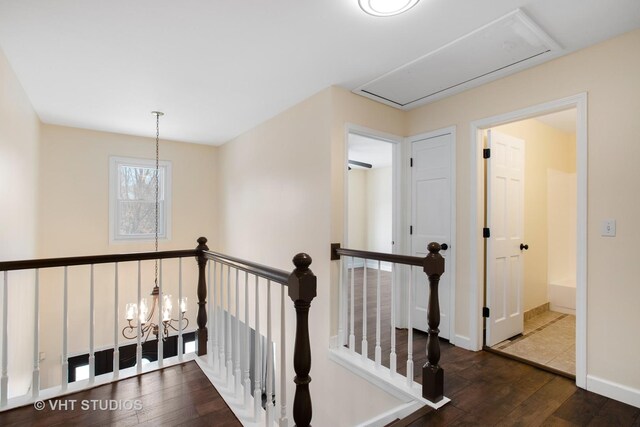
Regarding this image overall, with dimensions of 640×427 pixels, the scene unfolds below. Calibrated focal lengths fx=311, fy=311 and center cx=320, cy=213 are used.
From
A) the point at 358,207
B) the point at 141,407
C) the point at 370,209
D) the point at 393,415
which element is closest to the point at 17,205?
the point at 141,407

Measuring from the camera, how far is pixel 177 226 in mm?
5242

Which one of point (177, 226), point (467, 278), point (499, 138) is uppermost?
point (499, 138)

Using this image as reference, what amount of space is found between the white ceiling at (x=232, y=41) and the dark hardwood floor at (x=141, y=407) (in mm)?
2460

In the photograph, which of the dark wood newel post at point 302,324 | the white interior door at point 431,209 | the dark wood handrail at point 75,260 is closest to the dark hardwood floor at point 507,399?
the white interior door at point 431,209

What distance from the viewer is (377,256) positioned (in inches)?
97.7

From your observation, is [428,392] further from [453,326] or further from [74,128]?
[74,128]

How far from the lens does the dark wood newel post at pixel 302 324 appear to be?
54.8 inches

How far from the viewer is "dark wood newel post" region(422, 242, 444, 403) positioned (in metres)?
2.04

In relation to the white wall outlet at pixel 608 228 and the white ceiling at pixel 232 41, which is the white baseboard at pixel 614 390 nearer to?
the white wall outlet at pixel 608 228

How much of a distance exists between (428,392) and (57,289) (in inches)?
195

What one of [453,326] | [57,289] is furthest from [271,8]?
[57,289]

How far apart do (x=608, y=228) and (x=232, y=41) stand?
2962mm

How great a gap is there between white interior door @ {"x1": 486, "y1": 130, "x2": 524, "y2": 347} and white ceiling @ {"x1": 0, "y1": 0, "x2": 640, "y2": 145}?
1.09 metres

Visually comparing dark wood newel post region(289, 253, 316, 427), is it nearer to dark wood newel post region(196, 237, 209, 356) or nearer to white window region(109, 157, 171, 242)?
dark wood newel post region(196, 237, 209, 356)
